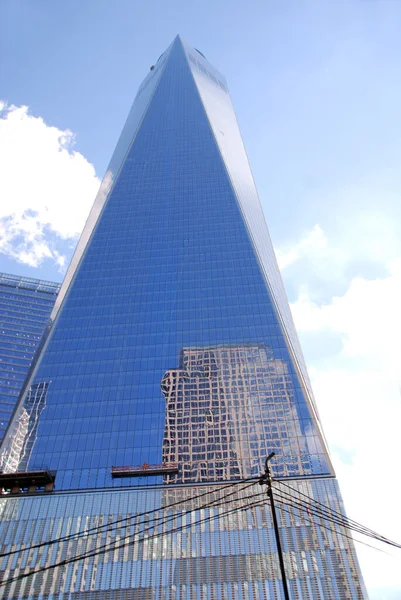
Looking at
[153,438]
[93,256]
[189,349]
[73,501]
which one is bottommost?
[73,501]

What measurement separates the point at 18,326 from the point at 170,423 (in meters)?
92.2

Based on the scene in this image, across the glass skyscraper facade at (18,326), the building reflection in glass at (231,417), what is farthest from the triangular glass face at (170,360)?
the glass skyscraper facade at (18,326)

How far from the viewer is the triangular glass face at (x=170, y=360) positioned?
66500mm

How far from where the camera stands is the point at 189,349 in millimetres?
79750

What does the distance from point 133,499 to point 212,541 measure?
42.2ft

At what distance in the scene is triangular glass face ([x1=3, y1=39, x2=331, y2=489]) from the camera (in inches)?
2618

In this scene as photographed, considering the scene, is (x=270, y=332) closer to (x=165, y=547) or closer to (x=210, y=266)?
(x=210, y=266)

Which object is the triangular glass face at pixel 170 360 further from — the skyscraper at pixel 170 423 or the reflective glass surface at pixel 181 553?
the reflective glass surface at pixel 181 553

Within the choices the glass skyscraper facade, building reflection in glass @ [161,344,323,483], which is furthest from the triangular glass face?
the glass skyscraper facade

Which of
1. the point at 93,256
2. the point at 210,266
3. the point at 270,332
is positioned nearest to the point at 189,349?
the point at 270,332

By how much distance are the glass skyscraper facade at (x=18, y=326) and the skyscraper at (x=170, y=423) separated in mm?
43129

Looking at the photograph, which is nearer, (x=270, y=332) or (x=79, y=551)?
(x=79, y=551)

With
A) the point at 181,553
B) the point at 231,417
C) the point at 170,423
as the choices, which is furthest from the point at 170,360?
the point at 181,553

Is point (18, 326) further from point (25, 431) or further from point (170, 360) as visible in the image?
point (170, 360)
